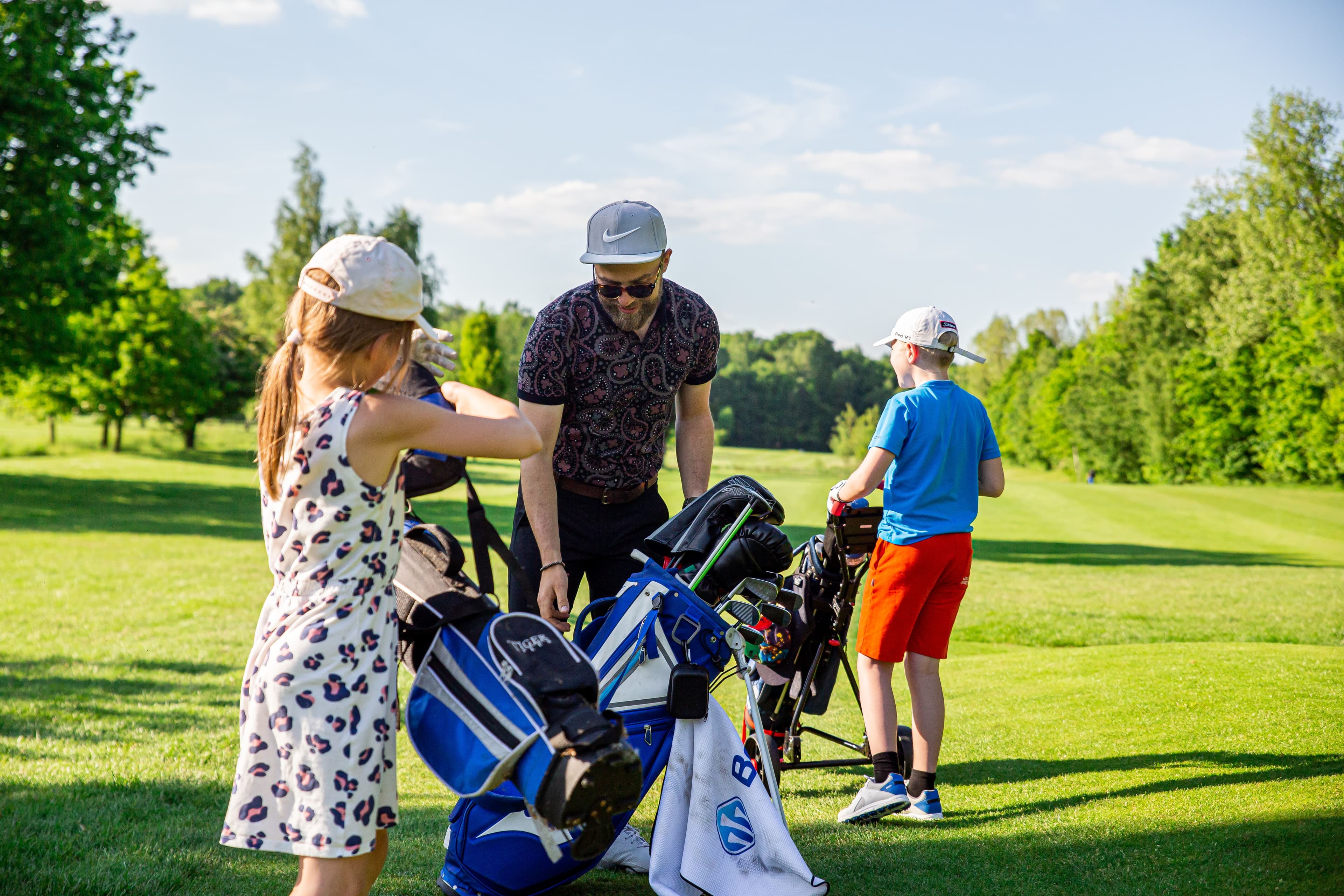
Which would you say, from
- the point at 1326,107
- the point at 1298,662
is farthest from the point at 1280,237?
the point at 1298,662

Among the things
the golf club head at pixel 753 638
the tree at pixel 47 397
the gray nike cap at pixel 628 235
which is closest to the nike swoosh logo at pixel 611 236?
the gray nike cap at pixel 628 235

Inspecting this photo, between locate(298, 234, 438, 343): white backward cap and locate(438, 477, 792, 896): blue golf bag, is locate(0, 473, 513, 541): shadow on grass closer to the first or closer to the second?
locate(438, 477, 792, 896): blue golf bag

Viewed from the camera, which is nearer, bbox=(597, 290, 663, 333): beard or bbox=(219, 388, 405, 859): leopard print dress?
bbox=(219, 388, 405, 859): leopard print dress

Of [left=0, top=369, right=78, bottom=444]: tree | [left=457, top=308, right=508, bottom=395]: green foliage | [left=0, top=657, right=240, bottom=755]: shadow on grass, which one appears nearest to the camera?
[left=0, top=657, right=240, bottom=755]: shadow on grass

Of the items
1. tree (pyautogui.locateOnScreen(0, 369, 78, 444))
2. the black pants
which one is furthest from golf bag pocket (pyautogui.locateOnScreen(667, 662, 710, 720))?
tree (pyautogui.locateOnScreen(0, 369, 78, 444))

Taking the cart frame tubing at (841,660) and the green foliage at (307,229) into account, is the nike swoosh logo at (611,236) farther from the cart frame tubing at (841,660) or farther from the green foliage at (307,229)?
the green foliage at (307,229)

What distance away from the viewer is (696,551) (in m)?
3.11

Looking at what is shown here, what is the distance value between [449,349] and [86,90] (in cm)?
2125

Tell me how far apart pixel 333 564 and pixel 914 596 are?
251 cm

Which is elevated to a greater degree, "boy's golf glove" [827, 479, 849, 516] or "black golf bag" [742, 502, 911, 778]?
"boy's golf glove" [827, 479, 849, 516]

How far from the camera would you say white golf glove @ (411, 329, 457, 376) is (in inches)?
94.0

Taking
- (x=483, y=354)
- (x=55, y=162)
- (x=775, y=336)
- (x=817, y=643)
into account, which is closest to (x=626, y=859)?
(x=817, y=643)

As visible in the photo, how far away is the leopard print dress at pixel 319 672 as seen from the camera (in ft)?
6.82

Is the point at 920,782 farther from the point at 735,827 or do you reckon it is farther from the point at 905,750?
the point at 735,827
